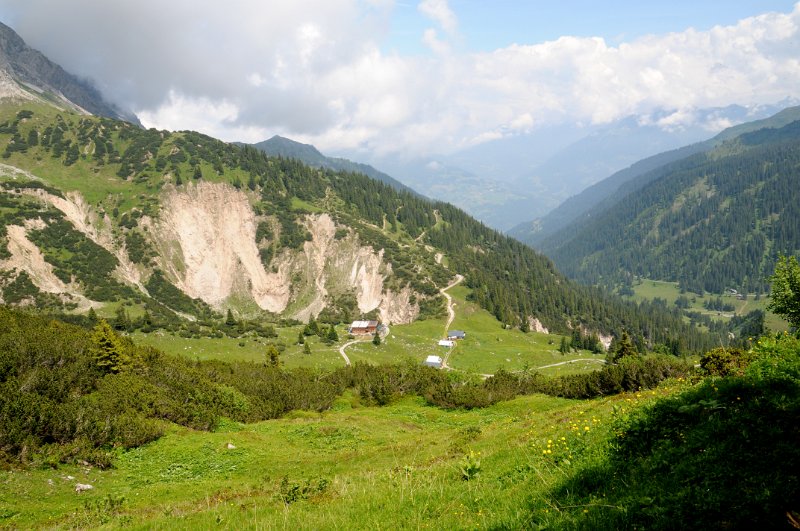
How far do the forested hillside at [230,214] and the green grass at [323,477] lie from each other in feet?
263

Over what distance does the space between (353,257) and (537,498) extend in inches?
5535

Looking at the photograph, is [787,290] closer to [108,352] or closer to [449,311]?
[108,352]

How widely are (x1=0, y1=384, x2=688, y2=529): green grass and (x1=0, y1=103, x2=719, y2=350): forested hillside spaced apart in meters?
80.3

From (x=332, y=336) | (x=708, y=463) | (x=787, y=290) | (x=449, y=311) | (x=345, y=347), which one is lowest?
(x=449, y=311)

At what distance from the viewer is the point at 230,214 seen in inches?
6083

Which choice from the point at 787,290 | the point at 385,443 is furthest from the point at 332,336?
the point at 787,290

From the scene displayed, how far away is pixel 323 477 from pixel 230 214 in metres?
150

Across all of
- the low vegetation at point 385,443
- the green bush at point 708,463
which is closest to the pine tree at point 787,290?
the low vegetation at point 385,443

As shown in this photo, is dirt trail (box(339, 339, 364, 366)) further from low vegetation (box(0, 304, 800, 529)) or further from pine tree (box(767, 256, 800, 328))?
pine tree (box(767, 256, 800, 328))

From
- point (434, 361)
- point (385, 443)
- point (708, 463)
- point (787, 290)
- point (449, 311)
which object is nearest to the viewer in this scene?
point (708, 463)

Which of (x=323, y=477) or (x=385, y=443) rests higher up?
(x=323, y=477)

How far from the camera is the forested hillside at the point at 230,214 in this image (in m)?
120

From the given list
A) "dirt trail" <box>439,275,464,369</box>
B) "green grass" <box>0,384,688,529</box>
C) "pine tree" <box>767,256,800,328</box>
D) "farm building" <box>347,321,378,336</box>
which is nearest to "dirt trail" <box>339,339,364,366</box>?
"farm building" <box>347,321,378,336</box>

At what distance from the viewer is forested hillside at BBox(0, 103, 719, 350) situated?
11975 centimetres
